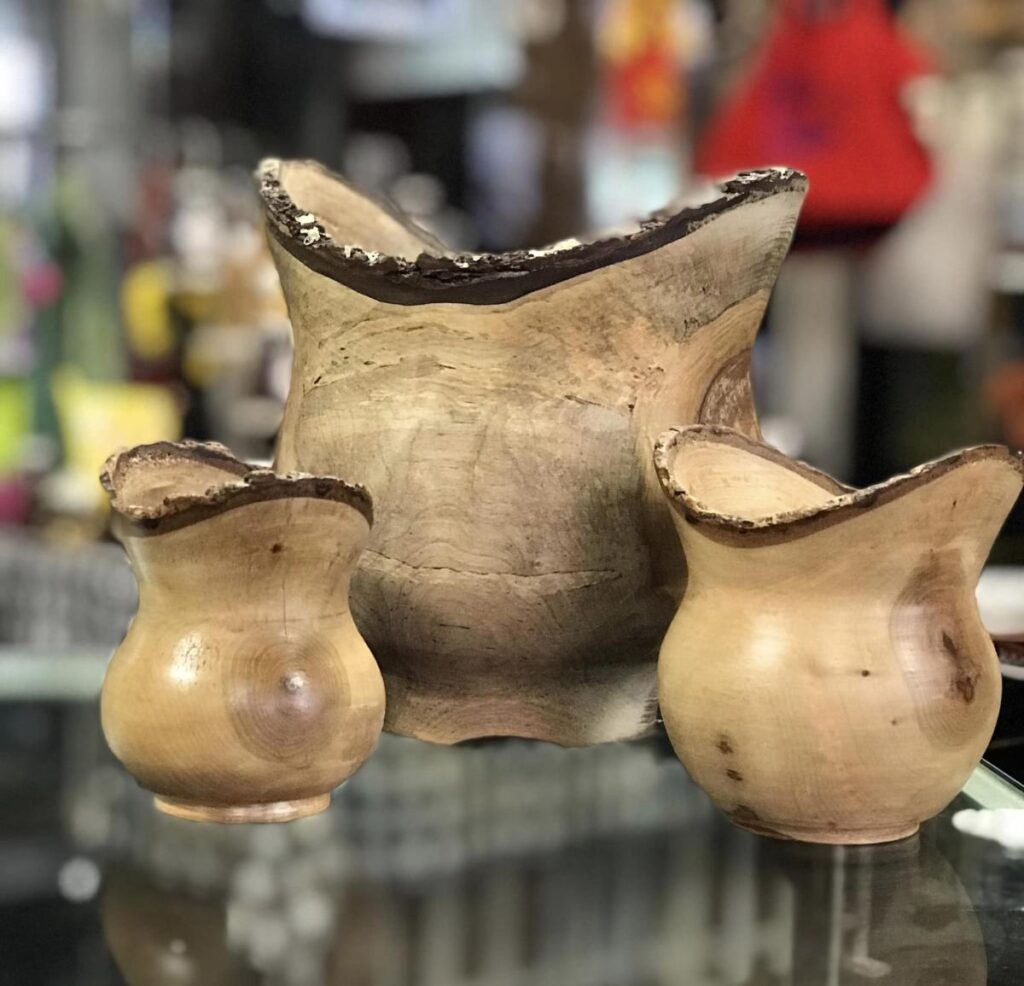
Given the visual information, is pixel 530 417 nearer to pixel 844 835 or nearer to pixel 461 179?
pixel 844 835

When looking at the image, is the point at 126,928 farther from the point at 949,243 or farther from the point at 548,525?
the point at 949,243

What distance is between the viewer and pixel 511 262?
580 millimetres

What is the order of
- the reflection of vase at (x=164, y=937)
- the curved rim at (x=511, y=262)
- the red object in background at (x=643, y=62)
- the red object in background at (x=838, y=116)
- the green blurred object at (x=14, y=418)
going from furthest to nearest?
the red object in background at (x=643, y=62) < the green blurred object at (x=14, y=418) < the red object in background at (x=838, y=116) < the curved rim at (x=511, y=262) < the reflection of vase at (x=164, y=937)

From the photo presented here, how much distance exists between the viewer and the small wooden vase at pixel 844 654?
49 centimetres

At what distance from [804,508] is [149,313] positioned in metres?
1.37

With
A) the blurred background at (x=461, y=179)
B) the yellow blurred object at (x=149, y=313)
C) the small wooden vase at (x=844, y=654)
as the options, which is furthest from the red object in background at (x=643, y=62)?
the small wooden vase at (x=844, y=654)

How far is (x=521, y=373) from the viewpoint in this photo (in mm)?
594

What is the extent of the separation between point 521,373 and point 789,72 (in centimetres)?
104

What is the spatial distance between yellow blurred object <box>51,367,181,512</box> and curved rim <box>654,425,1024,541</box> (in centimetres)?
102

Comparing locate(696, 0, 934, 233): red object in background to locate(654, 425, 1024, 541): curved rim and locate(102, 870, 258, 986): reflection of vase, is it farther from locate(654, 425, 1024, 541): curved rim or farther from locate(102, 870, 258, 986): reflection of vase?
locate(102, 870, 258, 986): reflection of vase

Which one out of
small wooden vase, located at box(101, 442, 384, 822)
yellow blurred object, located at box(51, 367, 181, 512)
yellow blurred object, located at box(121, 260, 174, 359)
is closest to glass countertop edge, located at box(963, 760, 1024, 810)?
small wooden vase, located at box(101, 442, 384, 822)

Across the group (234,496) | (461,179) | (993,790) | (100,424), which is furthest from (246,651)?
(461,179)

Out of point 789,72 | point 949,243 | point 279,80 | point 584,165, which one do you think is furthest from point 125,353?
point 949,243

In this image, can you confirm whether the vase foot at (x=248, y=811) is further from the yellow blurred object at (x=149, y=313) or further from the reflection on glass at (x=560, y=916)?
the yellow blurred object at (x=149, y=313)
